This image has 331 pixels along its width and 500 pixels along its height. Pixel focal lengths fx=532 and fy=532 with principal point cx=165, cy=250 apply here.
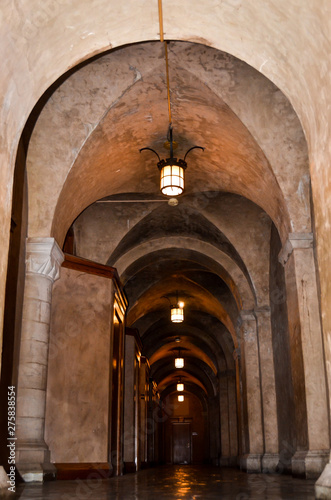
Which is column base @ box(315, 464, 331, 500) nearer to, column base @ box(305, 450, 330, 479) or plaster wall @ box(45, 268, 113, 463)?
column base @ box(305, 450, 330, 479)

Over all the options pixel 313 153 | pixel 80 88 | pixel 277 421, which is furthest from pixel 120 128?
pixel 277 421

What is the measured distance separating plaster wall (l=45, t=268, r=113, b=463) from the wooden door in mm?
31581

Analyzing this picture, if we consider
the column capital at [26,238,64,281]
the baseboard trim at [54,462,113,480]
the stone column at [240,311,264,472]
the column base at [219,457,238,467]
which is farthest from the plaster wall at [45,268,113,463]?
the column base at [219,457,238,467]

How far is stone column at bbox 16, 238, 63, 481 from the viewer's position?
22.3ft

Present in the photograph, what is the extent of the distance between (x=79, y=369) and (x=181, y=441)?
32.5m

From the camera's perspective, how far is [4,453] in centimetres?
594

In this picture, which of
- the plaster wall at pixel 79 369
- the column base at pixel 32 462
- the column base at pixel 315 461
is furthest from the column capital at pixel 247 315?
the column base at pixel 32 462

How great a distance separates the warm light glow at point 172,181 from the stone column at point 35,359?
189cm

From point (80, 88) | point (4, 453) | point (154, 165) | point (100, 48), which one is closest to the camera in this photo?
point (100, 48)

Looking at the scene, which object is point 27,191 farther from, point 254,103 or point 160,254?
point 160,254

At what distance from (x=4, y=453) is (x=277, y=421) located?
678 centimetres

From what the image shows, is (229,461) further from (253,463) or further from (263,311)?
(263,311)

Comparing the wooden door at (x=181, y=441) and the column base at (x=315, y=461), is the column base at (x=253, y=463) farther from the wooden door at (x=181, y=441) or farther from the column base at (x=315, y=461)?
the wooden door at (x=181, y=441)

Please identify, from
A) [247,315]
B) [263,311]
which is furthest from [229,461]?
[263,311]
